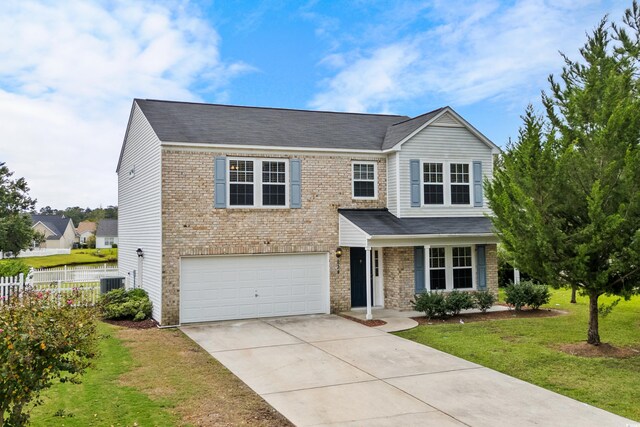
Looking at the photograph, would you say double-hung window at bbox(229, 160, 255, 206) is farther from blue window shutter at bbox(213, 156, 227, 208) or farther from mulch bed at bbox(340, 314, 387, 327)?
mulch bed at bbox(340, 314, 387, 327)

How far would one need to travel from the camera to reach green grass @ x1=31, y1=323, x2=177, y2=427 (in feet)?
22.3

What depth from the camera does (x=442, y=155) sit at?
689 inches

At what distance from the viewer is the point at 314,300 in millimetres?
16500

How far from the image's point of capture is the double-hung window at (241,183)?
15.6m

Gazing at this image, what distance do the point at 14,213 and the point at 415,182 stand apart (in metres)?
35.9

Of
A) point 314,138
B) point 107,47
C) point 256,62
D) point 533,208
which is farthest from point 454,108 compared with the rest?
point 107,47

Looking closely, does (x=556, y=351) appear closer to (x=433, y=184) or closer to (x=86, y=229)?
(x=433, y=184)

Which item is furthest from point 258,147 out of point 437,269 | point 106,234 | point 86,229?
point 86,229

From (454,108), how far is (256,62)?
1005 centimetres

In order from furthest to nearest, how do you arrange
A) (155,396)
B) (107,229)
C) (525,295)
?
1. (107,229)
2. (525,295)
3. (155,396)

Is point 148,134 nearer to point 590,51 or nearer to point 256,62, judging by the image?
point 256,62

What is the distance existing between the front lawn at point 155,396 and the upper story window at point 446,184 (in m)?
9.94

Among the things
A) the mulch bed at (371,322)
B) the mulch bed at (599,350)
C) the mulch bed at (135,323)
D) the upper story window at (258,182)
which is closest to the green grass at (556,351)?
the mulch bed at (599,350)

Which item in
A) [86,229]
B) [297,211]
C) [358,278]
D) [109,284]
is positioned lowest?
[109,284]
